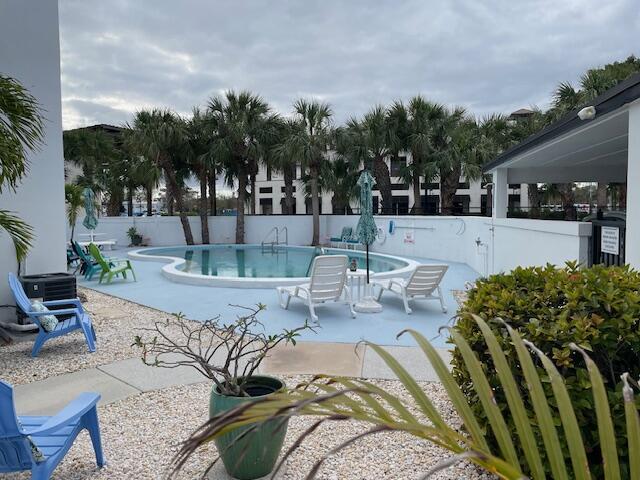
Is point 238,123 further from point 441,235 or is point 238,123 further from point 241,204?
point 441,235

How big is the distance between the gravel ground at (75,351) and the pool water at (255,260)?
Answer: 6319 mm

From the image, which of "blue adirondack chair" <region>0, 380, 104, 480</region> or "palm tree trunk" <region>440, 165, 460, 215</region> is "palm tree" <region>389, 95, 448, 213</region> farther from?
"blue adirondack chair" <region>0, 380, 104, 480</region>

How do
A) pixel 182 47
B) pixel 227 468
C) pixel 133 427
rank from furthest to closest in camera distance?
1. pixel 182 47
2. pixel 133 427
3. pixel 227 468

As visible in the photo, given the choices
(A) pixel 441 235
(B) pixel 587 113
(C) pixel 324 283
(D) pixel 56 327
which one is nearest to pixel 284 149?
(A) pixel 441 235

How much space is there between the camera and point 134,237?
2395 centimetres

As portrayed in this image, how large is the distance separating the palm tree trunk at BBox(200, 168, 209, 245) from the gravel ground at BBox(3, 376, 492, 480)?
1996 centimetres

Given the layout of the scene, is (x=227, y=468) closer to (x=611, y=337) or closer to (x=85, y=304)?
(x=611, y=337)

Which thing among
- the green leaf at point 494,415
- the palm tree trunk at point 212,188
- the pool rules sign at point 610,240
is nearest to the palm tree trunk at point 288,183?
the palm tree trunk at point 212,188

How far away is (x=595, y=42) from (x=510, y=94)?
67.5 feet

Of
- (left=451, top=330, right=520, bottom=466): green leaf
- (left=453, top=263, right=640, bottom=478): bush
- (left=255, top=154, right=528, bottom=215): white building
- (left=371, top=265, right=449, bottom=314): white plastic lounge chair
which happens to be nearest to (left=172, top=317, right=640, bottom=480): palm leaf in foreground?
(left=451, top=330, right=520, bottom=466): green leaf

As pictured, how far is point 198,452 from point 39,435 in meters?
1.10

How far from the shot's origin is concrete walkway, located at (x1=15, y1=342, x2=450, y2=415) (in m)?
4.59

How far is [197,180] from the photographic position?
2445 centimetres

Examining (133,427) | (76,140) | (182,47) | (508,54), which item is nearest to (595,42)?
(508,54)
